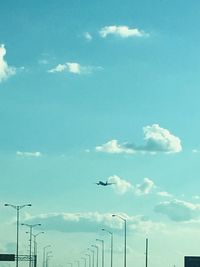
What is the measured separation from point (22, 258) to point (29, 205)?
173ft

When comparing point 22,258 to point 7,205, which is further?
point 22,258

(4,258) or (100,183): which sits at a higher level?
(100,183)

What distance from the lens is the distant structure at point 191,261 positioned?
145 metres

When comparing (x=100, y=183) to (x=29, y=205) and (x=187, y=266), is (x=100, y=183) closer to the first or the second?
(x=29, y=205)

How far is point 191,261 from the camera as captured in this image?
14650 cm

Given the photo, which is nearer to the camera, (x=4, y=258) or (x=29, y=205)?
(x=29, y=205)

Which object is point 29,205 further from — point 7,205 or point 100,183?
point 100,183

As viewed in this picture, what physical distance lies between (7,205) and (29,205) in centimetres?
485

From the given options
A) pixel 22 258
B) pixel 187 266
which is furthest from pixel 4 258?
pixel 187 266

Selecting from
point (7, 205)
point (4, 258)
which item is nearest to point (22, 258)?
point (4, 258)

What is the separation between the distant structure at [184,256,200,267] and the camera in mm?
145250

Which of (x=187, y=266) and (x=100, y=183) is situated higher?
(x=100, y=183)

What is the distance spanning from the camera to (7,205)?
467 ft

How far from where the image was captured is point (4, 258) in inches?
7170
